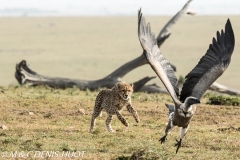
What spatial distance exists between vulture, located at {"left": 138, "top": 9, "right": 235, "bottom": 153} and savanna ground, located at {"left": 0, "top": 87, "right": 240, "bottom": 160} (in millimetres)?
559

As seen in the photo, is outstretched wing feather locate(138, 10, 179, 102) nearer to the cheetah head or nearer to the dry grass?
the cheetah head

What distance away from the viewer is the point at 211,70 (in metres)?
9.18

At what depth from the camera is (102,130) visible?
11.0m

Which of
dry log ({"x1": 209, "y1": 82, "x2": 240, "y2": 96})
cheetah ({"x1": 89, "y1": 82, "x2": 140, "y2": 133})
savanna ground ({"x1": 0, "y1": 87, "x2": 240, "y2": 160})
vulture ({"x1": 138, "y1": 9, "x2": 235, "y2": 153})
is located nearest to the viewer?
vulture ({"x1": 138, "y1": 9, "x2": 235, "y2": 153})

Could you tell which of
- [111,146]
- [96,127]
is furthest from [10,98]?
[111,146]

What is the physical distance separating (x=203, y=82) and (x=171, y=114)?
0.62 m

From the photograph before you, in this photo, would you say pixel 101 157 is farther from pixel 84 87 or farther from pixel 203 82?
pixel 84 87

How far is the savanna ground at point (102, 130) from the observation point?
926cm

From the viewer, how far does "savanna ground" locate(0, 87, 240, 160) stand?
926 centimetres

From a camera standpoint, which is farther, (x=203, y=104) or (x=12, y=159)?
(x=203, y=104)

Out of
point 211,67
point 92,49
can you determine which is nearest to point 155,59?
point 211,67

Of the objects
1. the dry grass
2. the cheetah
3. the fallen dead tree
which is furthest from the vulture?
the dry grass

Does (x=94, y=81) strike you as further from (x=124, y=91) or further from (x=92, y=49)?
(x=92, y=49)

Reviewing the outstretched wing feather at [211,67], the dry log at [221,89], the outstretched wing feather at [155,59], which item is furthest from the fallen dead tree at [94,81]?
the outstretched wing feather at [155,59]
